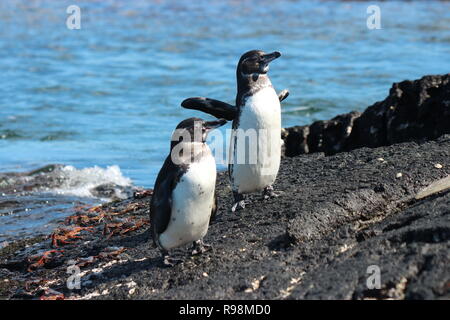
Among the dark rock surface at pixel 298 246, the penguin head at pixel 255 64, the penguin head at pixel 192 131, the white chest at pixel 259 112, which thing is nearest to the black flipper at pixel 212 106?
the white chest at pixel 259 112

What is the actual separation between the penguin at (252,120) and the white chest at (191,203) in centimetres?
132

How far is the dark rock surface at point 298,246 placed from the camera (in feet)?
16.5

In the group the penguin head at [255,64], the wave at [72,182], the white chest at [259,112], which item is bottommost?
the wave at [72,182]

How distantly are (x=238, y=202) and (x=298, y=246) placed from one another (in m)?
1.67

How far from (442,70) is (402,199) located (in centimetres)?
1458

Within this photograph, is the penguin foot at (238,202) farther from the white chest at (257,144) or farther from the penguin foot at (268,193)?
the penguin foot at (268,193)

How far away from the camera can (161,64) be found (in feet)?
75.7

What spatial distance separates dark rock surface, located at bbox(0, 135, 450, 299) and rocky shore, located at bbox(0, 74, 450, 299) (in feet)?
0.04

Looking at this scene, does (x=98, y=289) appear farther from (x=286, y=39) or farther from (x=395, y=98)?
(x=286, y=39)

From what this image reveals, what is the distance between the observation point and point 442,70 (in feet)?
67.1

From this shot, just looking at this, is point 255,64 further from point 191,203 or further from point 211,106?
point 191,203

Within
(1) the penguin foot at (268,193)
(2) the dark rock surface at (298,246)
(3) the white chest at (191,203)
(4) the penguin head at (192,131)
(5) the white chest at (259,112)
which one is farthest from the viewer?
(1) the penguin foot at (268,193)

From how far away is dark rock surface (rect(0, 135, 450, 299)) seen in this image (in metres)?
5.02

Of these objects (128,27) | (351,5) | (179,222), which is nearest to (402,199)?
(179,222)
